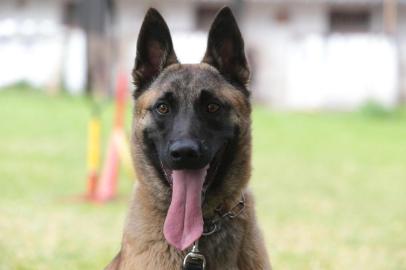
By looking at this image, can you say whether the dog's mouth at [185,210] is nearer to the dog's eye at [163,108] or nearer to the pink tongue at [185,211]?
the pink tongue at [185,211]

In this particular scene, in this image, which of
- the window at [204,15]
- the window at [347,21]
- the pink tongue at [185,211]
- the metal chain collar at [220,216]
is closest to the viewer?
the pink tongue at [185,211]

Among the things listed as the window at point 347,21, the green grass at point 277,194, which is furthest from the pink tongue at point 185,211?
the window at point 347,21

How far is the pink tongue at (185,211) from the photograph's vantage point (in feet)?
14.0

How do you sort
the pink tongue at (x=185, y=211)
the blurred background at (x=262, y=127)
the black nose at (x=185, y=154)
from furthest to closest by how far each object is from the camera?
the blurred background at (x=262, y=127) → the pink tongue at (x=185, y=211) → the black nose at (x=185, y=154)

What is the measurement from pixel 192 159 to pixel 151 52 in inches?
41.5

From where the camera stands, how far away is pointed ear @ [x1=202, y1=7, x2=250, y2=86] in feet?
15.8

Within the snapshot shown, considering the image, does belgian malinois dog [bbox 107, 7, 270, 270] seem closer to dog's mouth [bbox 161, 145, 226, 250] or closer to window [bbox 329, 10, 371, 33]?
dog's mouth [bbox 161, 145, 226, 250]

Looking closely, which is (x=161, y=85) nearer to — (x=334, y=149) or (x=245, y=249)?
(x=245, y=249)

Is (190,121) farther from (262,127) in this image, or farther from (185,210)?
(262,127)

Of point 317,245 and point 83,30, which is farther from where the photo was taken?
point 83,30

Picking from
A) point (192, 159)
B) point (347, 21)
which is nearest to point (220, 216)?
point (192, 159)

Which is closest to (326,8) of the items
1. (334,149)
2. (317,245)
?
(334,149)

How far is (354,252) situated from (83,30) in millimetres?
26373

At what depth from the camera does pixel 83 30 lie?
3291 cm
